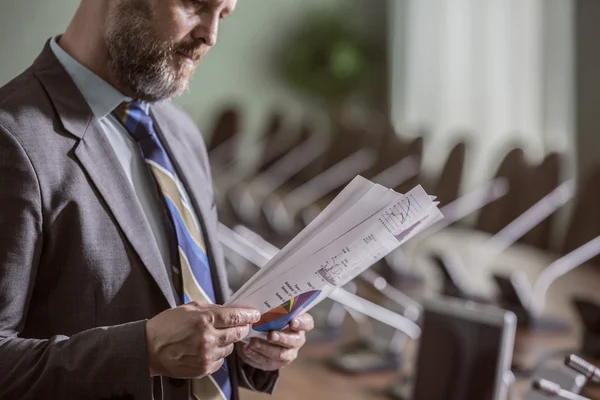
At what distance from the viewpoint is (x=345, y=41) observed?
29.5 feet

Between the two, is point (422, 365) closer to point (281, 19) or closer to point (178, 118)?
point (178, 118)

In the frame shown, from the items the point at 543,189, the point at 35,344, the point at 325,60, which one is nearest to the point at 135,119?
the point at 35,344

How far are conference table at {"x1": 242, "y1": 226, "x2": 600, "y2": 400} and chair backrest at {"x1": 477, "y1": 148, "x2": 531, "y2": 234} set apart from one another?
9cm

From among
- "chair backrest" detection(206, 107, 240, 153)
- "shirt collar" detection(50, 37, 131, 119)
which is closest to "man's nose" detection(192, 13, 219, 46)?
"shirt collar" detection(50, 37, 131, 119)

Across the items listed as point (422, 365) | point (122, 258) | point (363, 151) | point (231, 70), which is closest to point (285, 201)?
point (363, 151)

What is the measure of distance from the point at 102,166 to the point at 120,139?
0.38 ft

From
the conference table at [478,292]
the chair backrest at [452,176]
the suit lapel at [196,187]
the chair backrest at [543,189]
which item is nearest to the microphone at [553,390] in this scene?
the conference table at [478,292]

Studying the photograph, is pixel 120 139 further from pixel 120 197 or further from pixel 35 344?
pixel 35 344

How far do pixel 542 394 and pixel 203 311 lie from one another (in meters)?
0.92

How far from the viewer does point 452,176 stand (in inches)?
187

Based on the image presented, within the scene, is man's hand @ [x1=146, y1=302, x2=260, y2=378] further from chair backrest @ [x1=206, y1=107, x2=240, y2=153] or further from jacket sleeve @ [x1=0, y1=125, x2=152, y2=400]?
chair backrest @ [x1=206, y1=107, x2=240, y2=153]

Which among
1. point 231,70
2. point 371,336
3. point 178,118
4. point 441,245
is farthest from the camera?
point 231,70

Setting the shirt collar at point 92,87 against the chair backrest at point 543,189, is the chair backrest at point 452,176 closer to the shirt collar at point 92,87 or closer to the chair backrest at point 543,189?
the chair backrest at point 543,189

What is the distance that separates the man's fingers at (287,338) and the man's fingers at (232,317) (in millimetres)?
161
